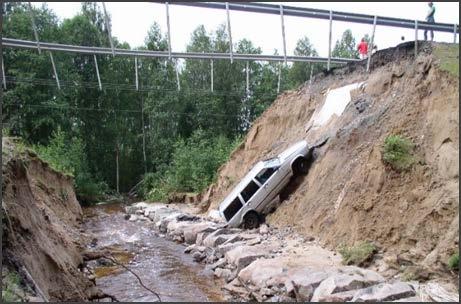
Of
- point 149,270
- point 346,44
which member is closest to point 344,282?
point 149,270

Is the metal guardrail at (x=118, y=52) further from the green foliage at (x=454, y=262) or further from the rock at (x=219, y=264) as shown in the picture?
the green foliage at (x=454, y=262)

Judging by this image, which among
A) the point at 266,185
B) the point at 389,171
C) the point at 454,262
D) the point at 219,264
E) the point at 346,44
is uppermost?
the point at 346,44

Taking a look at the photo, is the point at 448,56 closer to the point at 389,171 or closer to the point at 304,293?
the point at 389,171

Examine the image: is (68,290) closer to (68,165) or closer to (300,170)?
(300,170)

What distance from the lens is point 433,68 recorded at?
1341 cm

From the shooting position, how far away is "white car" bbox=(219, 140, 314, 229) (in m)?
16.9

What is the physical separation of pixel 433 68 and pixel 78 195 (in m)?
25.3

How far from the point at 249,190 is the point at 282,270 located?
21.3ft

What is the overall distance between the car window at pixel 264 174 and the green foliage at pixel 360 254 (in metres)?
6.29

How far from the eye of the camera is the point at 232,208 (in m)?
17.2

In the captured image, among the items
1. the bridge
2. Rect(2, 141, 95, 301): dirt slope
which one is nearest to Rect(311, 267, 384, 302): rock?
Rect(2, 141, 95, 301): dirt slope

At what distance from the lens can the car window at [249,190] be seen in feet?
55.8

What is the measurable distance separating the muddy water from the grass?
8.36 metres

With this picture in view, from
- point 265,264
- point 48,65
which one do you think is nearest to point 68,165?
point 48,65
